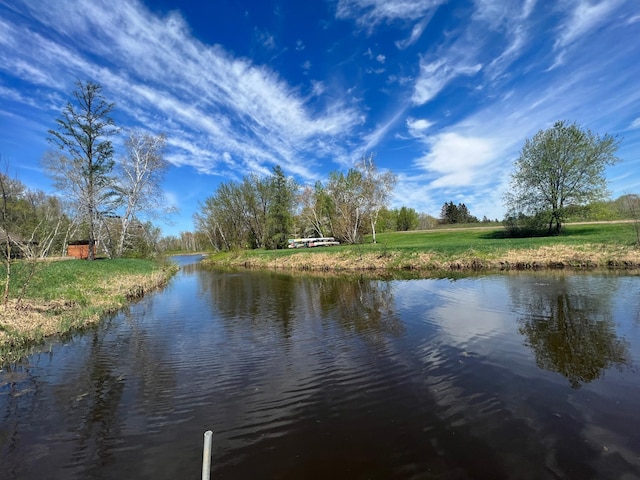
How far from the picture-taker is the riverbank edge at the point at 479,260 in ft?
64.0

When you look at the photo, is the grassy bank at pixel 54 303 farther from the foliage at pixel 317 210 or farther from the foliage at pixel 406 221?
the foliage at pixel 406 221

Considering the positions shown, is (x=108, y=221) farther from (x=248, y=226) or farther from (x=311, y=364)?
(x=311, y=364)

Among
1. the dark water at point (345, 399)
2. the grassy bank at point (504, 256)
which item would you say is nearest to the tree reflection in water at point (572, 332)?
the dark water at point (345, 399)

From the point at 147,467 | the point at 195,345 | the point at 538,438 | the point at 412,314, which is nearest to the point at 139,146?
the point at 195,345

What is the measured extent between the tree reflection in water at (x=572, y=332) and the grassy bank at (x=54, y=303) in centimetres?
1220

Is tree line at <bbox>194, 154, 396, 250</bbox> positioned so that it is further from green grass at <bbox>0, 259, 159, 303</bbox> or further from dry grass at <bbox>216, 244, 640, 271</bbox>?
green grass at <bbox>0, 259, 159, 303</bbox>

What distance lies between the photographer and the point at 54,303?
1147cm

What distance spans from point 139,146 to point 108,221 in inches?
342

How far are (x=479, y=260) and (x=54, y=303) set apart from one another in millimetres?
Answer: 23968

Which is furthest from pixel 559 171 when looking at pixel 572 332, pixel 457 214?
pixel 457 214

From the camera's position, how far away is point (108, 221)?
3303 centimetres

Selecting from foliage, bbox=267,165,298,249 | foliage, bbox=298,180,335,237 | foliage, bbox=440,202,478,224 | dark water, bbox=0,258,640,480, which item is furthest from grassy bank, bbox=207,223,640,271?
foliage, bbox=440,202,478,224

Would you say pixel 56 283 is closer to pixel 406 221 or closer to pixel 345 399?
pixel 345 399

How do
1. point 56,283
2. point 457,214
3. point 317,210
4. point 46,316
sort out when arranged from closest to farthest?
1. point 46,316
2. point 56,283
3. point 317,210
4. point 457,214
